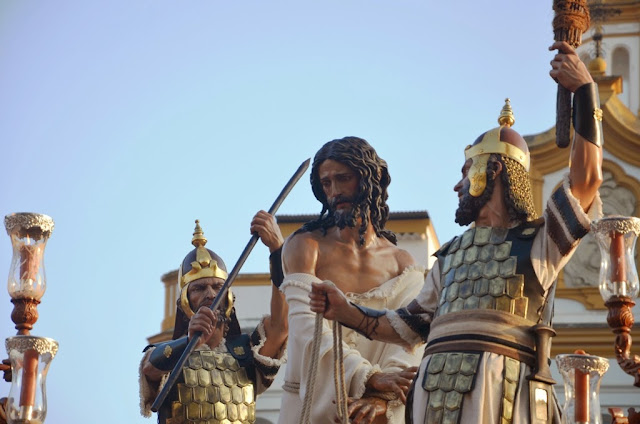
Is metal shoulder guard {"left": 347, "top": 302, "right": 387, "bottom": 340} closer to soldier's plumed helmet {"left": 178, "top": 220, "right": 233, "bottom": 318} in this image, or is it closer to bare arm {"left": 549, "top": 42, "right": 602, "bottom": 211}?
bare arm {"left": 549, "top": 42, "right": 602, "bottom": 211}

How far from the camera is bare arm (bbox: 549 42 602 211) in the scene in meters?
8.73

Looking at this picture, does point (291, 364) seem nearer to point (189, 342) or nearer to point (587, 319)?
point (189, 342)

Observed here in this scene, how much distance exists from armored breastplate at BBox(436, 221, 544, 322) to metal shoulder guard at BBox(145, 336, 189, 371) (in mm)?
2799

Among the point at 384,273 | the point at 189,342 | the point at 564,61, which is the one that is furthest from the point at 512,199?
the point at 189,342

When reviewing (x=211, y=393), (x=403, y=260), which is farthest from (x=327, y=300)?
(x=211, y=393)

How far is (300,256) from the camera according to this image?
1055 centimetres

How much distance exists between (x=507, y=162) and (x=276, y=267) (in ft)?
7.37

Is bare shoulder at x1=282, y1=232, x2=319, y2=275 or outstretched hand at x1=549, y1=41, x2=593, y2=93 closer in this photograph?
outstretched hand at x1=549, y1=41, x2=593, y2=93

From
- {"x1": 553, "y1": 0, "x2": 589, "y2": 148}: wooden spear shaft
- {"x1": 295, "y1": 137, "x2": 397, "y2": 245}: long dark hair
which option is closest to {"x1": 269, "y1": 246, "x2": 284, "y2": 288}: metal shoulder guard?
{"x1": 295, "y1": 137, "x2": 397, "y2": 245}: long dark hair

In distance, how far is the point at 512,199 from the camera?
29.9 feet

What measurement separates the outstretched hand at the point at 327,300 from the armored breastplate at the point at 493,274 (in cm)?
44

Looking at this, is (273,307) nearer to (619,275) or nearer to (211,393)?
(211,393)

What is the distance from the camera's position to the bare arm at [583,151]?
28.7 ft

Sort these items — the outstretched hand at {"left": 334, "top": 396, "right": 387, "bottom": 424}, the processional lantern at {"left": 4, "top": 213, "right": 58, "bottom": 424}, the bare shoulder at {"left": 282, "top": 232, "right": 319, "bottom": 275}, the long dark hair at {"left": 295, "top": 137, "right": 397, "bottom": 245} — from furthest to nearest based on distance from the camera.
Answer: the long dark hair at {"left": 295, "top": 137, "right": 397, "bottom": 245}, the bare shoulder at {"left": 282, "top": 232, "right": 319, "bottom": 275}, the outstretched hand at {"left": 334, "top": 396, "right": 387, "bottom": 424}, the processional lantern at {"left": 4, "top": 213, "right": 58, "bottom": 424}
